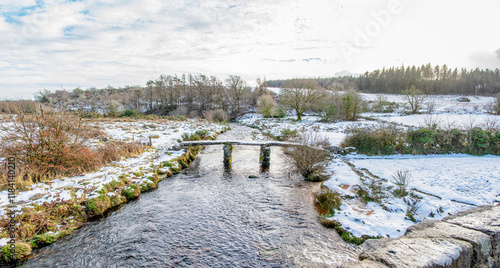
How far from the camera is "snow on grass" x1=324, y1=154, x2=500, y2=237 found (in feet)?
22.6

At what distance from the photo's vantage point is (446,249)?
2.80 m

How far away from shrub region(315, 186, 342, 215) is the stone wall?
179 inches

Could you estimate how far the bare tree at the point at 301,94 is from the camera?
32.0 metres

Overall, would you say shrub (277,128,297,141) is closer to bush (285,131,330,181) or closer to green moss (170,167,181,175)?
bush (285,131,330,181)

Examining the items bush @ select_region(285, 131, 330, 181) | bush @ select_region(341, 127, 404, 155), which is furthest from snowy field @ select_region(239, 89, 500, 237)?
bush @ select_region(341, 127, 404, 155)

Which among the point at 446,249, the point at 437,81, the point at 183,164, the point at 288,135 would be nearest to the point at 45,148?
the point at 183,164

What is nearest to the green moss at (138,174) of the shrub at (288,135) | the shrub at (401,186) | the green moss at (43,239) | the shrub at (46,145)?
the shrub at (46,145)

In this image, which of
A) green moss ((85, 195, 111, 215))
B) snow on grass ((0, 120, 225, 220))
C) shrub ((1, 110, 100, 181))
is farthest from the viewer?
shrub ((1, 110, 100, 181))

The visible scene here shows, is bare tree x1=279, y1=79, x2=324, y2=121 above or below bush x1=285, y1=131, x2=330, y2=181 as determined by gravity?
above

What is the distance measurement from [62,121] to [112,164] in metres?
2.94

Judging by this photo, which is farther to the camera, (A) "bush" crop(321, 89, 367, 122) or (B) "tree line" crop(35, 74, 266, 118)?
(B) "tree line" crop(35, 74, 266, 118)

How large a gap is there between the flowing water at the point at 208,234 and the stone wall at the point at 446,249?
270 cm

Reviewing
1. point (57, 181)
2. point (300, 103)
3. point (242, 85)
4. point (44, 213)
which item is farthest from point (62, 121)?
point (242, 85)

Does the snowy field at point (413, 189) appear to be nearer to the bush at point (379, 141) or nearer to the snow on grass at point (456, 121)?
the bush at point (379, 141)
